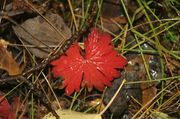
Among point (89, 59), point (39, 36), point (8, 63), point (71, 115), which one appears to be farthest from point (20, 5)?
point (71, 115)

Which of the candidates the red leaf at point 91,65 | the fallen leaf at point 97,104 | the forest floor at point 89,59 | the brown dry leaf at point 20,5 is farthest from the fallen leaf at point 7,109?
the brown dry leaf at point 20,5

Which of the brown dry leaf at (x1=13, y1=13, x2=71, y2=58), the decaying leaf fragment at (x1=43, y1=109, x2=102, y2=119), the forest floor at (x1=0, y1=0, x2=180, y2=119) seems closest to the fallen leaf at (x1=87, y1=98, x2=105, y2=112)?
the forest floor at (x1=0, y1=0, x2=180, y2=119)

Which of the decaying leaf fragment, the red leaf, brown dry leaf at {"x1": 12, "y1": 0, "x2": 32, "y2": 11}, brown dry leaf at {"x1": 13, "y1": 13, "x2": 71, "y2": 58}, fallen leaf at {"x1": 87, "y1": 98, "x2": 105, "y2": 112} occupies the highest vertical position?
brown dry leaf at {"x1": 12, "y1": 0, "x2": 32, "y2": 11}

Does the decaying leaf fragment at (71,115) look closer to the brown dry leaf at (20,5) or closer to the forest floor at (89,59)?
the forest floor at (89,59)

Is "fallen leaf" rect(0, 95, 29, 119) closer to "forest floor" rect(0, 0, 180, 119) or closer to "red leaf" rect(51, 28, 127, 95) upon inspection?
"forest floor" rect(0, 0, 180, 119)

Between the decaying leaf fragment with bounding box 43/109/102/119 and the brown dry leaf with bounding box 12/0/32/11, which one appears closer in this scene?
the decaying leaf fragment with bounding box 43/109/102/119

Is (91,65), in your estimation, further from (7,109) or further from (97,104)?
(7,109)

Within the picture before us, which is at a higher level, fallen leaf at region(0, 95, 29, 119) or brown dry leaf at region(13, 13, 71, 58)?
brown dry leaf at region(13, 13, 71, 58)

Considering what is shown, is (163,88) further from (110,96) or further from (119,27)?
(119,27)
